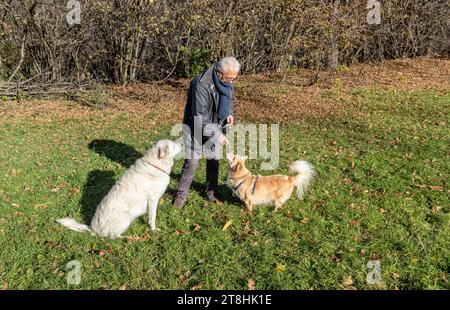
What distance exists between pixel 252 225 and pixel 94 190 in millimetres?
3082

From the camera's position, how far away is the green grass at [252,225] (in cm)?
470

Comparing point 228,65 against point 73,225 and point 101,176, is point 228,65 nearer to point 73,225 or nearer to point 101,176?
point 73,225

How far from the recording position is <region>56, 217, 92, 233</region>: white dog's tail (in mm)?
5521

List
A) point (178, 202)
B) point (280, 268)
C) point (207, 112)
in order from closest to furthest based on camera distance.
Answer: point (280, 268) → point (207, 112) → point (178, 202)

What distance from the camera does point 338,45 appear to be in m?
16.0

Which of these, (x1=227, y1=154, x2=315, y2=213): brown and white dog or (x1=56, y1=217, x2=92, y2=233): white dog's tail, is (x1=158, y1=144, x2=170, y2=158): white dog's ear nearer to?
(x1=227, y1=154, x2=315, y2=213): brown and white dog

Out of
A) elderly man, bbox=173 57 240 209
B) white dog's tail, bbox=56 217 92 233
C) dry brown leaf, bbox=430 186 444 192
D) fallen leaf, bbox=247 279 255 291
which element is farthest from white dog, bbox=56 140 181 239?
dry brown leaf, bbox=430 186 444 192

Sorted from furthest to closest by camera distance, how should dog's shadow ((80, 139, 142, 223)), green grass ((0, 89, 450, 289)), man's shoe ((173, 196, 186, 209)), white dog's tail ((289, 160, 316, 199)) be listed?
dog's shadow ((80, 139, 142, 223)) < man's shoe ((173, 196, 186, 209)) < white dog's tail ((289, 160, 316, 199)) < green grass ((0, 89, 450, 289))

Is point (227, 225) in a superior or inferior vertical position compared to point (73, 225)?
inferior

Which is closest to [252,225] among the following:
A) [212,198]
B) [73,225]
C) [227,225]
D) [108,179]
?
[227,225]

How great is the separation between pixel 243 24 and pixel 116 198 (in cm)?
1238

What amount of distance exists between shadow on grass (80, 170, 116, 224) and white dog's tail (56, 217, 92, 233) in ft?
1.04

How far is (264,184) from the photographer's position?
6.03m

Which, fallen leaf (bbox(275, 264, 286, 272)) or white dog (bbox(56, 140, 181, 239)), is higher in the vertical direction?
white dog (bbox(56, 140, 181, 239))
